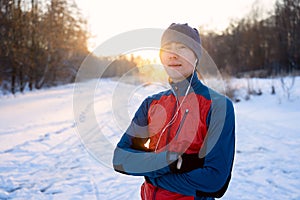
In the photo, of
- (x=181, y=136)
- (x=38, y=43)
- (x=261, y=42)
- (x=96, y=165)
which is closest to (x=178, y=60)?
(x=181, y=136)

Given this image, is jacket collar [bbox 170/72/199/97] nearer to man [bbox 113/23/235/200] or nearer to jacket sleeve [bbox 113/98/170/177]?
man [bbox 113/23/235/200]

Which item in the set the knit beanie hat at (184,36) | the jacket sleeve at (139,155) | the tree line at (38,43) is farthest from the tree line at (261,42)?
the jacket sleeve at (139,155)

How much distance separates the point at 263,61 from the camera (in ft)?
130

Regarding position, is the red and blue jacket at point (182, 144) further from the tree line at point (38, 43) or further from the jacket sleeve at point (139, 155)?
the tree line at point (38, 43)

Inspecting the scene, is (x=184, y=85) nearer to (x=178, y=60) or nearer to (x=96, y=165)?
(x=178, y=60)

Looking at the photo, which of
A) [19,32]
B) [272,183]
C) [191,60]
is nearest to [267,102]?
[272,183]

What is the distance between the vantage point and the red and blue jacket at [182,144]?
1318 millimetres

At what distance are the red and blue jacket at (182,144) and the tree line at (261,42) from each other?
88.9ft

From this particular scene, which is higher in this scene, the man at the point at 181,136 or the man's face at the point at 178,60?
the man's face at the point at 178,60

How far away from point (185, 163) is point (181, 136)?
0.18 meters

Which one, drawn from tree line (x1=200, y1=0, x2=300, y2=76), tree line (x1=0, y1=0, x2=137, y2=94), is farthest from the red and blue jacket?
tree line (x1=200, y1=0, x2=300, y2=76)

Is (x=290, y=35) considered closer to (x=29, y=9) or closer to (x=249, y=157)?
(x=29, y=9)

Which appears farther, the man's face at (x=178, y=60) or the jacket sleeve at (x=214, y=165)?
the man's face at (x=178, y=60)

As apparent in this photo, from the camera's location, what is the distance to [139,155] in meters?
1.40
